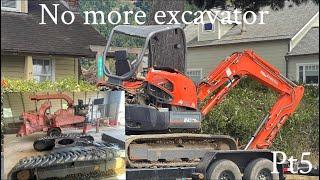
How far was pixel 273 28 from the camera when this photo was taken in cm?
906

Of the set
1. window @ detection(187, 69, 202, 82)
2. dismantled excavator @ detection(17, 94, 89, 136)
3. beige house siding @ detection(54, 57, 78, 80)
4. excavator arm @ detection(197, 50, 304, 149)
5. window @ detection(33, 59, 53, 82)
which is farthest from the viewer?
window @ detection(187, 69, 202, 82)

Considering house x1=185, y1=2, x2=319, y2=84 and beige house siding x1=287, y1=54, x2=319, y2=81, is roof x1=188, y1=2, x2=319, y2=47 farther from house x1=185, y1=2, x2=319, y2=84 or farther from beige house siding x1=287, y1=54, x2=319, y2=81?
beige house siding x1=287, y1=54, x2=319, y2=81

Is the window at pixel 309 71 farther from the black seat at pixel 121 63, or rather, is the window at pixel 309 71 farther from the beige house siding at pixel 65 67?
the beige house siding at pixel 65 67

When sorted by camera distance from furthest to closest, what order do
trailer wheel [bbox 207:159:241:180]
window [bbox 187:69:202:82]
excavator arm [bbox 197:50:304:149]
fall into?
window [bbox 187:69:202:82] < excavator arm [bbox 197:50:304:149] < trailer wheel [bbox 207:159:241:180]

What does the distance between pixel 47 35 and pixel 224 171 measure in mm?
2249

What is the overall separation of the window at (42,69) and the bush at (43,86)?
24cm

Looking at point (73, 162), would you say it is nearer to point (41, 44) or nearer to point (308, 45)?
point (41, 44)

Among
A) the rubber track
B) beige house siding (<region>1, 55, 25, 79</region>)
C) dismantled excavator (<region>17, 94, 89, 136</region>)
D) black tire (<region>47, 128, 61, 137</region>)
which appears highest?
beige house siding (<region>1, 55, 25, 79</region>)

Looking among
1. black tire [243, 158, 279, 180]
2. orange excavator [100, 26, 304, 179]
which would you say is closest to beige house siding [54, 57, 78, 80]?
orange excavator [100, 26, 304, 179]

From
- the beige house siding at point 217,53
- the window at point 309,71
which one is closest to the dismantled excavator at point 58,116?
the beige house siding at point 217,53

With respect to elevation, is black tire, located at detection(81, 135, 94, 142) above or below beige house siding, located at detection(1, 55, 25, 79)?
below

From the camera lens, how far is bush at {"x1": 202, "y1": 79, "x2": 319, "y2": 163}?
8641 millimetres

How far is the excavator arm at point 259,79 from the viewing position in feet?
23.9

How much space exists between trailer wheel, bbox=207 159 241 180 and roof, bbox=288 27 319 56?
17.0ft
